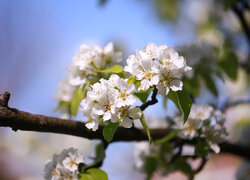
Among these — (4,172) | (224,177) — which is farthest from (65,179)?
(224,177)

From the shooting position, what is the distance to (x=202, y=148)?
1297 millimetres

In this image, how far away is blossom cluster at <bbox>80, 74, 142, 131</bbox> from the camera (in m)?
0.96

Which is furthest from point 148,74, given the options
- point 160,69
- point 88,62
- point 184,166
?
point 184,166

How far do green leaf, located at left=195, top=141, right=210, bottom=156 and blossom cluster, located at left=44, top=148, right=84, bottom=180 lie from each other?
1.79ft

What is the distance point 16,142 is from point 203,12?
162 inches

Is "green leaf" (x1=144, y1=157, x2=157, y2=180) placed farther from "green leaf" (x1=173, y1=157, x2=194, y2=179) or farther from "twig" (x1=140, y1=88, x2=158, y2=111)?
"twig" (x1=140, y1=88, x2=158, y2=111)

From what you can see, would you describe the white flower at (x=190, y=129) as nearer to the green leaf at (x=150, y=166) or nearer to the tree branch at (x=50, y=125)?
the tree branch at (x=50, y=125)

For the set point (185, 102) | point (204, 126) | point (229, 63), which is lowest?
point (204, 126)

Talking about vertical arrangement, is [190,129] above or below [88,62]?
below

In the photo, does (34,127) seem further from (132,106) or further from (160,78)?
(160,78)

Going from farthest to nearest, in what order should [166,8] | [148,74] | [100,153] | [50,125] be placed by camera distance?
[166,8] < [100,153] < [50,125] < [148,74]

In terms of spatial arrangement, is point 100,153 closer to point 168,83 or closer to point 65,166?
point 65,166

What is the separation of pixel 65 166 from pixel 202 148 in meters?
0.65

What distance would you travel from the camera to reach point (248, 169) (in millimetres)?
2123
